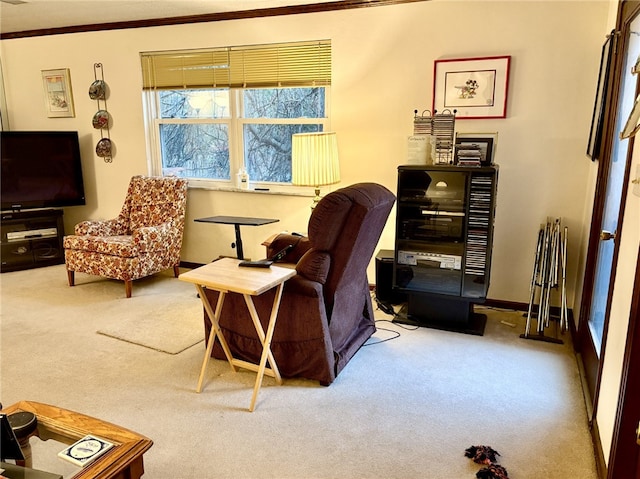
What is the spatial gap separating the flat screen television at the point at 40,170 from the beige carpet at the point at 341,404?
6.40 feet

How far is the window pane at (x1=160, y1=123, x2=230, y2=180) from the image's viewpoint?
4.68 meters

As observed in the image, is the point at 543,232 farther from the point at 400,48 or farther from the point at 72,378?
the point at 72,378

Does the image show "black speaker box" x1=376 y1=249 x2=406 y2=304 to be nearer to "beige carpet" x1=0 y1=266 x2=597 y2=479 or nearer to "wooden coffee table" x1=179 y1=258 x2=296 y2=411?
"beige carpet" x1=0 y1=266 x2=597 y2=479

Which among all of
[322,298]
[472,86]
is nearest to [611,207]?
[472,86]

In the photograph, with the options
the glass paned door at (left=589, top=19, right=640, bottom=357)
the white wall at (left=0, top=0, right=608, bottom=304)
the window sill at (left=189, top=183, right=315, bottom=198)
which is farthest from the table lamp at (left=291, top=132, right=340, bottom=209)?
the glass paned door at (left=589, top=19, right=640, bottom=357)

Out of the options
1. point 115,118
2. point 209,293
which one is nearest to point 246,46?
point 115,118

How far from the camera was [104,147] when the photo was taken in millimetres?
5043

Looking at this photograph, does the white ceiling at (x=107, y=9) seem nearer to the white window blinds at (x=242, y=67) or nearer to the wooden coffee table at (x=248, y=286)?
the white window blinds at (x=242, y=67)

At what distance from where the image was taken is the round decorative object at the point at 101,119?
497 cm

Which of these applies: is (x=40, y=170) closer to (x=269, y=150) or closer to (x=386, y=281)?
(x=269, y=150)

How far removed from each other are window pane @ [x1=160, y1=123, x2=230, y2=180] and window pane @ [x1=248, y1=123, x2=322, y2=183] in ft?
0.84

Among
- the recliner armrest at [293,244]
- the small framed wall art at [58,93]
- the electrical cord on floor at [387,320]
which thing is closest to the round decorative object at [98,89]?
the small framed wall art at [58,93]

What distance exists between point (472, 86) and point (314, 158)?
1.29 m

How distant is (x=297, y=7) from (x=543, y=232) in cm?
263
